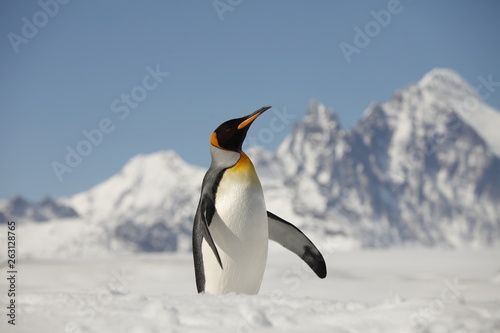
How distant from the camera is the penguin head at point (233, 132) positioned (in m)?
3.39

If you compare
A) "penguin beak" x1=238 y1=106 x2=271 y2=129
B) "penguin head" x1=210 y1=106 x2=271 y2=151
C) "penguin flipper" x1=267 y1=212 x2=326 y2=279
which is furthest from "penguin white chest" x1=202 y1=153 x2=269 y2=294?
"penguin flipper" x1=267 y1=212 x2=326 y2=279

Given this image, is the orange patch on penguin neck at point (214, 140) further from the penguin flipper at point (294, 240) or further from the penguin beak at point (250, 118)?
the penguin flipper at point (294, 240)

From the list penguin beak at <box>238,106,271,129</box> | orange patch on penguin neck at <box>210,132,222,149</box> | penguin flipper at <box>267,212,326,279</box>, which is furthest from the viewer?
penguin flipper at <box>267,212,326,279</box>

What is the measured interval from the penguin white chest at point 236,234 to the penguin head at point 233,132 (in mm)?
135

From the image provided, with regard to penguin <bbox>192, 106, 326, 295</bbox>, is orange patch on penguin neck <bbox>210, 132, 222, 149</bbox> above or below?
above

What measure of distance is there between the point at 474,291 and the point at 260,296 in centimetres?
566

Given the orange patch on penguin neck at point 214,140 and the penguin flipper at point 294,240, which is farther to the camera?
the penguin flipper at point 294,240

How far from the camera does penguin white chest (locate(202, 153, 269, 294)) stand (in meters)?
3.39

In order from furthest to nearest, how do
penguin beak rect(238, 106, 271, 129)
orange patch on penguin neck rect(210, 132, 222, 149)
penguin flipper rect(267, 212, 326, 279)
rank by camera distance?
penguin flipper rect(267, 212, 326, 279) → orange patch on penguin neck rect(210, 132, 222, 149) → penguin beak rect(238, 106, 271, 129)

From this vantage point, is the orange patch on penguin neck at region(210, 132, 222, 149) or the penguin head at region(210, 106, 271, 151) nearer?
the penguin head at region(210, 106, 271, 151)

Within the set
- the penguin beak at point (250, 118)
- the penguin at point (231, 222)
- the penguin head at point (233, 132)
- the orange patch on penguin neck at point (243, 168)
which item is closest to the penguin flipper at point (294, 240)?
the penguin at point (231, 222)

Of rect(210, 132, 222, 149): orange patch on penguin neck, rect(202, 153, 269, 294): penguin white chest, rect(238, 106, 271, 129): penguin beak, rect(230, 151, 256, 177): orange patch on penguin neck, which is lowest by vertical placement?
rect(202, 153, 269, 294): penguin white chest

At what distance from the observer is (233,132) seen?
3.43 metres

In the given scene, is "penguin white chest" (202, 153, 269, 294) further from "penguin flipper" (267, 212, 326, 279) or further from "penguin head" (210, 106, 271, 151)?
"penguin flipper" (267, 212, 326, 279)
